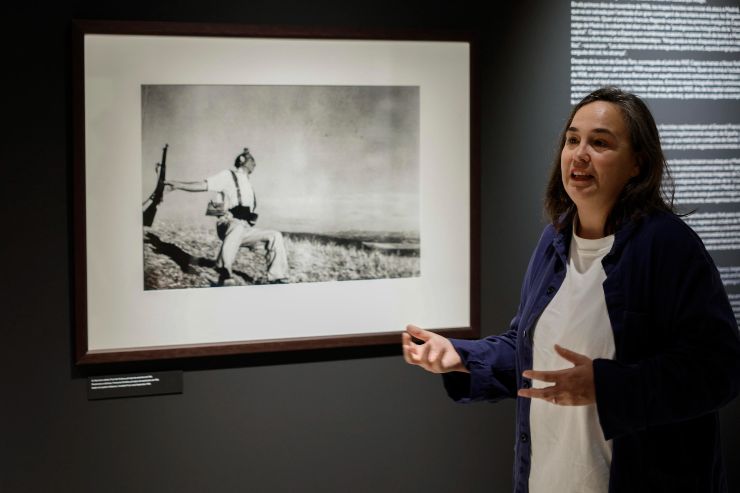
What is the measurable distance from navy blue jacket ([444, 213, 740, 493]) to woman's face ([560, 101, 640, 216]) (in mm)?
98

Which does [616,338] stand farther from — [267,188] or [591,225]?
[267,188]

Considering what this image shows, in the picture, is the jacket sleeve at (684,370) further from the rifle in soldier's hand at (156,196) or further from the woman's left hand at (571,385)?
the rifle in soldier's hand at (156,196)

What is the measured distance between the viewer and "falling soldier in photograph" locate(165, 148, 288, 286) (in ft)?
8.91

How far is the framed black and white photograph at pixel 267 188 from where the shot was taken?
2.62m

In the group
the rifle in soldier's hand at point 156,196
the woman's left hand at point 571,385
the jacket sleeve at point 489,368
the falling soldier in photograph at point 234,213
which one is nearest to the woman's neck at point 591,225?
the jacket sleeve at point 489,368

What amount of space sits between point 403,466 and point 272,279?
87 cm

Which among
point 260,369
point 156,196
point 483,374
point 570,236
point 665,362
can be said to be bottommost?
point 260,369

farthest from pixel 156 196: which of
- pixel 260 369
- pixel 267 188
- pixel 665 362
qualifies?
pixel 665 362

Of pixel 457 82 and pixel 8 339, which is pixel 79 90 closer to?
pixel 8 339

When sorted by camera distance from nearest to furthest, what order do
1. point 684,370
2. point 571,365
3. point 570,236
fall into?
point 684,370 < point 571,365 < point 570,236

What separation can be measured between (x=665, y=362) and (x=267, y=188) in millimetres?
1508

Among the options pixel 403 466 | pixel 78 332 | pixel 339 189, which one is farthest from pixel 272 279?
pixel 403 466

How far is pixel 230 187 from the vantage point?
8.95 ft

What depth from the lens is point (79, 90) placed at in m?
2.56
